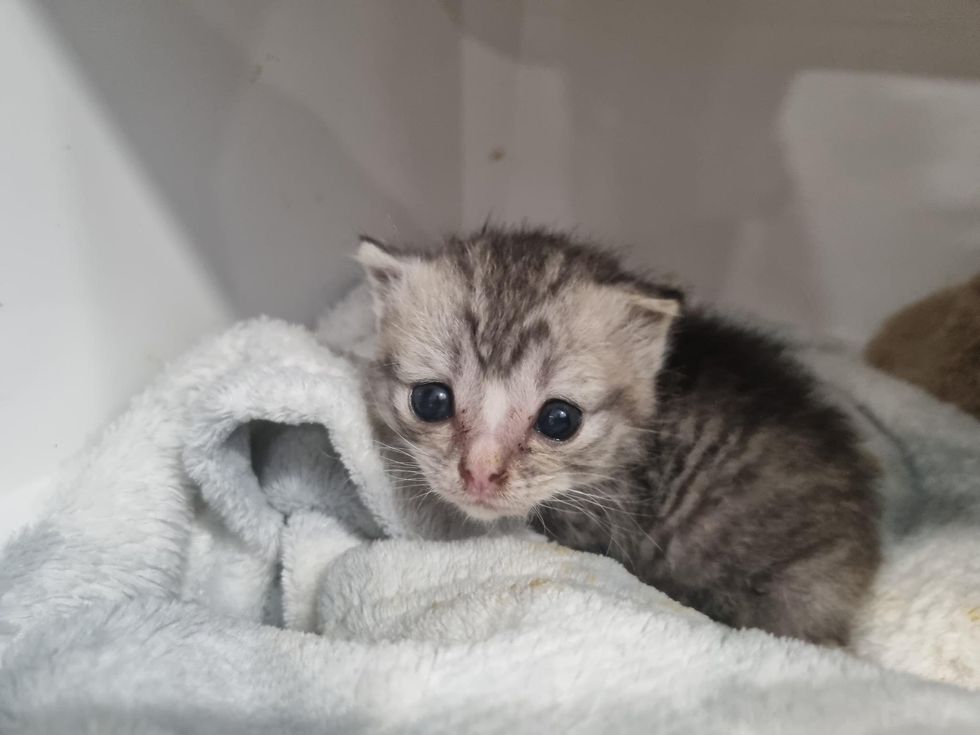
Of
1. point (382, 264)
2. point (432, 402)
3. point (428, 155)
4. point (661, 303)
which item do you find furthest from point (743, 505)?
point (428, 155)

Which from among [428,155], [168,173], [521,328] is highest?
[428,155]

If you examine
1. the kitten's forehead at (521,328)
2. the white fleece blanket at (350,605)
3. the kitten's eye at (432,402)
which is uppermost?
the kitten's forehead at (521,328)

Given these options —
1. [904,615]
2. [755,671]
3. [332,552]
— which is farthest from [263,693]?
[904,615]

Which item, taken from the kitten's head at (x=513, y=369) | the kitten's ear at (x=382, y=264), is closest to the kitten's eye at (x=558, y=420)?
the kitten's head at (x=513, y=369)

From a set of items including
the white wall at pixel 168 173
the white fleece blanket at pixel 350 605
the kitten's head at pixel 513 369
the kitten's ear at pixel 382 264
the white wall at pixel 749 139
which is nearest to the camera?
the white fleece blanket at pixel 350 605

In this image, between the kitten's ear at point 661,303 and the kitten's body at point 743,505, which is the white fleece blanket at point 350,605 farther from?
the kitten's ear at point 661,303

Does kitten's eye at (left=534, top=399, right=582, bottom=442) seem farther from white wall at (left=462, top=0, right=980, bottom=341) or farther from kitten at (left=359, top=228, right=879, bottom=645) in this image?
white wall at (left=462, top=0, right=980, bottom=341)

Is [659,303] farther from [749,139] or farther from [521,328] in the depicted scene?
[749,139]

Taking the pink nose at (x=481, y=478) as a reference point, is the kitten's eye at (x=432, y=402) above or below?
above
